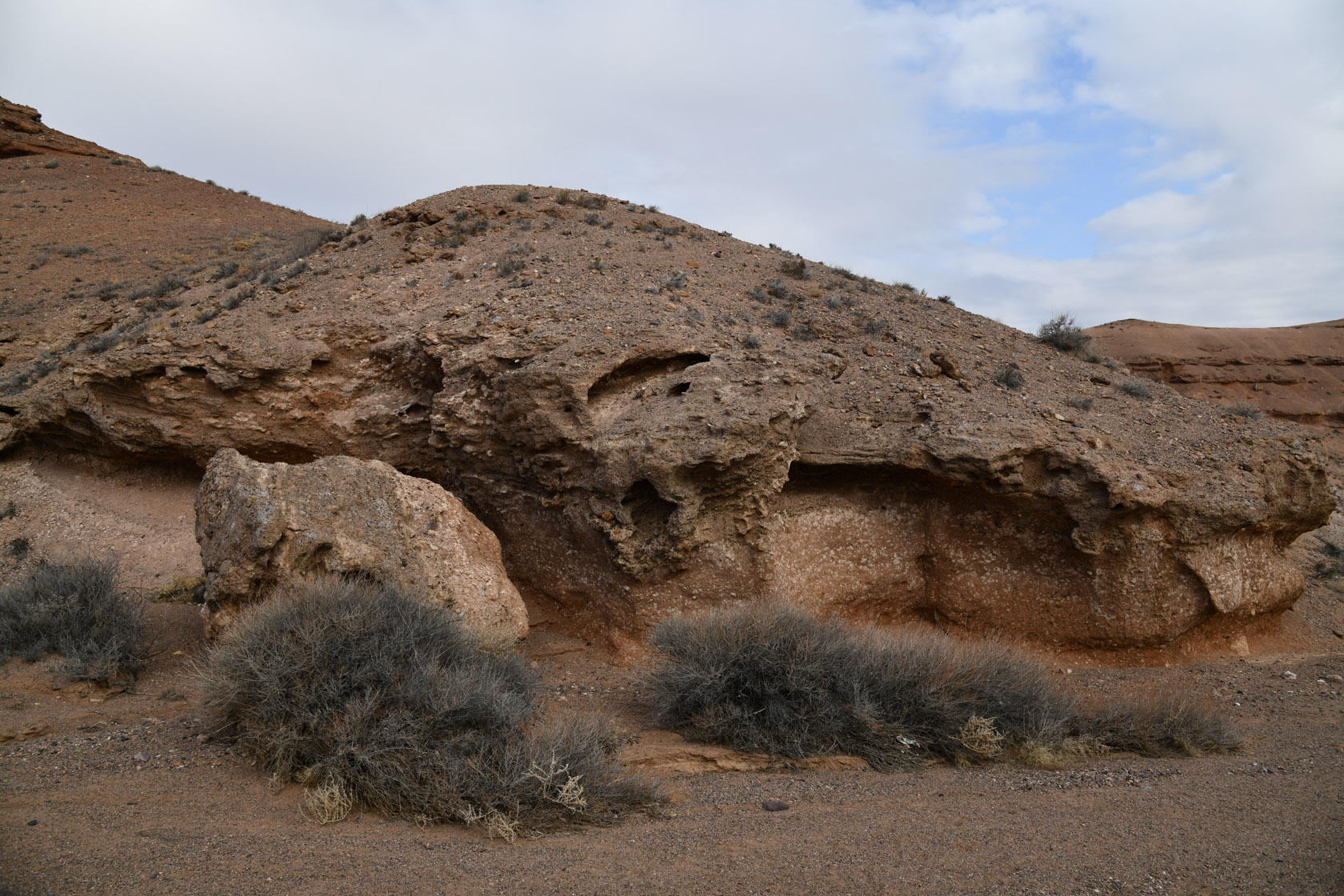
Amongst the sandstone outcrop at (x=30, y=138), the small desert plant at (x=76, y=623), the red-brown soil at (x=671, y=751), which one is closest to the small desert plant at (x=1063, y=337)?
the red-brown soil at (x=671, y=751)

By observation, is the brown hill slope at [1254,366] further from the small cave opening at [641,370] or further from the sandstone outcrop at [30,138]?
the sandstone outcrop at [30,138]

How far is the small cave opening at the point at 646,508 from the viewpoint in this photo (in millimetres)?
7410

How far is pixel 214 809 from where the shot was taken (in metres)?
4.18

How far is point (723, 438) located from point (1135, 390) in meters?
6.38

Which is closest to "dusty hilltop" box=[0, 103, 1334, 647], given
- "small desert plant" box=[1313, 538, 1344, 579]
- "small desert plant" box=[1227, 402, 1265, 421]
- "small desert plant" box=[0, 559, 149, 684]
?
"small desert plant" box=[1227, 402, 1265, 421]

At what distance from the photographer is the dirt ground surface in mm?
3625

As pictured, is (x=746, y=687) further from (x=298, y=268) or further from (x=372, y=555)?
(x=298, y=268)

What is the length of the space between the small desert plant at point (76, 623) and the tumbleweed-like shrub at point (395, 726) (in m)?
2.01

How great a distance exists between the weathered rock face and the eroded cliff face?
4.07ft

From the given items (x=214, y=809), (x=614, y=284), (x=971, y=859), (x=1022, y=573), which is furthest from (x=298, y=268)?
(x=971, y=859)

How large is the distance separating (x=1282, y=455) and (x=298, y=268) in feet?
42.4

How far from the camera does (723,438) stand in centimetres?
693

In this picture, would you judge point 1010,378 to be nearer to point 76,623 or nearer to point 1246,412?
point 1246,412

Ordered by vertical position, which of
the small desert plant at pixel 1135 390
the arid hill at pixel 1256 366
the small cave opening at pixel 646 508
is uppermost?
the arid hill at pixel 1256 366
